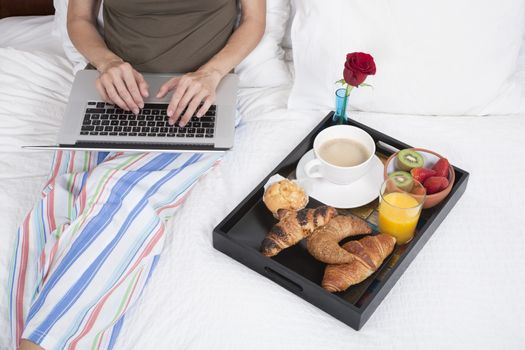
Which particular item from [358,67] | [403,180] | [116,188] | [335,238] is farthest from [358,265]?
[116,188]

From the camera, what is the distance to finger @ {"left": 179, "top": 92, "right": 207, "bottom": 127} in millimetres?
1340

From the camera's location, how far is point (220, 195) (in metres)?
1.33

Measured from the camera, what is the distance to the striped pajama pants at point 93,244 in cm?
114

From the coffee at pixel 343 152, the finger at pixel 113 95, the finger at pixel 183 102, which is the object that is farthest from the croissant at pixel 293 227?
the finger at pixel 113 95

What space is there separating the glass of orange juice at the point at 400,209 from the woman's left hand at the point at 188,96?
17.5 inches

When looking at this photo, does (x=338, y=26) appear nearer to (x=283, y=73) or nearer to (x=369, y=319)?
(x=283, y=73)

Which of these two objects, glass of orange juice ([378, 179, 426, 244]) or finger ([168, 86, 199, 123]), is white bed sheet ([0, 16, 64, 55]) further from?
glass of orange juice ([378, 179, 426, 244])

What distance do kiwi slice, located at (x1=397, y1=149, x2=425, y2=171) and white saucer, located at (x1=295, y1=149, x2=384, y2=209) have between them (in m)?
0.06

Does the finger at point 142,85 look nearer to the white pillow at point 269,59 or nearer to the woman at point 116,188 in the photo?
the woman at point 116,188

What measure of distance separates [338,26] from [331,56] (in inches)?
2.8

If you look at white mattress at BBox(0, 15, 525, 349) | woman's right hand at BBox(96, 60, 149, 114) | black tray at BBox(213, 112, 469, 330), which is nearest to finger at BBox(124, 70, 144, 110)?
woman's right hand at BBox(96, 60, 149, 114)

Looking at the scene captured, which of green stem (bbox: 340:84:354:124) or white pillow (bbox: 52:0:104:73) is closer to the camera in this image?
green stem (bbox: 340:84:354:124)

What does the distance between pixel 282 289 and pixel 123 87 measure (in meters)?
0.57

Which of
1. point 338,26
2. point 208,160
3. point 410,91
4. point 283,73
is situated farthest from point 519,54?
point 208,160
